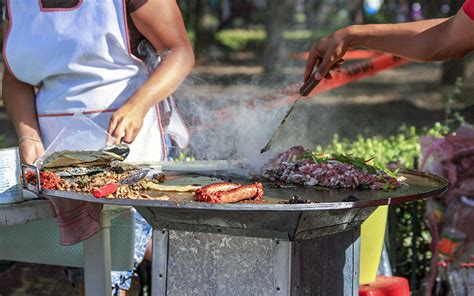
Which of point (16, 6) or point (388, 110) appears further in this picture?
point (388, 110)

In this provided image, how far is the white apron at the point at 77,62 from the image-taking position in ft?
11.9

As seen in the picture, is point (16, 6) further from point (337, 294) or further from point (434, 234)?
point (434, 234)

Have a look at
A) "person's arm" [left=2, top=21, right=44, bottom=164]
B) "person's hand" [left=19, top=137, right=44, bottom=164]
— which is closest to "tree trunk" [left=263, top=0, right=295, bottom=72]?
"person's arm" [left=2, top=21, right=44, bottom=164]

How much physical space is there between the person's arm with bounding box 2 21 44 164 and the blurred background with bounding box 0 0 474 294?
762 mm

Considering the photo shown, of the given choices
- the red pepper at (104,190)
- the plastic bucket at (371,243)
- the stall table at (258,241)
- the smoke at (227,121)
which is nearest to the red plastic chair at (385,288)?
the plastic bucket at (371,243)

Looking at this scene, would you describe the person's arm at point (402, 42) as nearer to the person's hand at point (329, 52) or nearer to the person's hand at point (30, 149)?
the person's hand at point (329, 52)

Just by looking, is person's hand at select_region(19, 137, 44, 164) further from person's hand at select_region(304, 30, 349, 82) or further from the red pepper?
person's hand at select_region(304, 30, 349, 82)

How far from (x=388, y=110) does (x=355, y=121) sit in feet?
5.08

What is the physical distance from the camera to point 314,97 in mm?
6730

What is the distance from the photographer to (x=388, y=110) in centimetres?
1284

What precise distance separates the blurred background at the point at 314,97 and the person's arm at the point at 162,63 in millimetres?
375

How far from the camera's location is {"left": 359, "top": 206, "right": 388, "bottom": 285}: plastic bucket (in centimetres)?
390

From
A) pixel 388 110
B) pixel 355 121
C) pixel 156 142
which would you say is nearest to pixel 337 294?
pixel 156 142

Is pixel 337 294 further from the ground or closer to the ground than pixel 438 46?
closer to the ground
